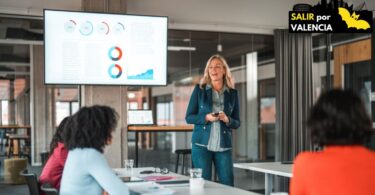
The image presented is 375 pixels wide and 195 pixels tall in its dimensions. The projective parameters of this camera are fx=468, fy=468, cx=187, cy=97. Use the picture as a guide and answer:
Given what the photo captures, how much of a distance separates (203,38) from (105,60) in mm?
2508

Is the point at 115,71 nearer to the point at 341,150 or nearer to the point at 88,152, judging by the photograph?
the point at 88,152

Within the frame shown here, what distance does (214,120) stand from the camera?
3.56m

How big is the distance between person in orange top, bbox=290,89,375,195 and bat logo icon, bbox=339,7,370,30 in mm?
4730

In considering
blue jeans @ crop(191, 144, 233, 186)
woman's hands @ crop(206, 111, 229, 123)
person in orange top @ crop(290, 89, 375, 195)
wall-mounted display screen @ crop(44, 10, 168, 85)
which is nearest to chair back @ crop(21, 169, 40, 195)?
blue jeans @ crop(191, 144, 233, 186)

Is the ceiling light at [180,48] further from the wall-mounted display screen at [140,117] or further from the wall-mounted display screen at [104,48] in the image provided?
the wall-mounted display screen at [104,48]

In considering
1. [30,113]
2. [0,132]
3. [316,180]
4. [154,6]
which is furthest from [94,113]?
[30,113]

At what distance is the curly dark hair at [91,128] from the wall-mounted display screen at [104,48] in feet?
10.4

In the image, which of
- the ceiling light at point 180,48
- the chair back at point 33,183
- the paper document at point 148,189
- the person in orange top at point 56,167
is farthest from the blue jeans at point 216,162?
the ceiling light at point 180,48

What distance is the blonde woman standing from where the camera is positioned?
3514 millimetres

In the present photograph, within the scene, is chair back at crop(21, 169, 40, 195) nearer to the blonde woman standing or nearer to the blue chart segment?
the blonde woman standing

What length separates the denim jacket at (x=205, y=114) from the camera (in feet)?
11.7

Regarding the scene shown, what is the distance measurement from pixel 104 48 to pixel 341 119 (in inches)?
170

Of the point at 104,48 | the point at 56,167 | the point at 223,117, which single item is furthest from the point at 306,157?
the point at 104,48

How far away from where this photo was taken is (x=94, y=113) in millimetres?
2223
